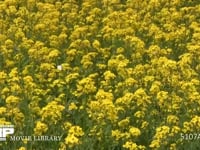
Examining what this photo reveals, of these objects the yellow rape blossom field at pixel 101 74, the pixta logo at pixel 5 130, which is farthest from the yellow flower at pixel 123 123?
the pixta logo at pixel 5 130

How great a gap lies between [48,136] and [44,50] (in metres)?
1.99

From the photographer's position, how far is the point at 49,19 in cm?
912

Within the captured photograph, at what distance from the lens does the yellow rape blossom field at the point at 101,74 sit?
6086 millimetres

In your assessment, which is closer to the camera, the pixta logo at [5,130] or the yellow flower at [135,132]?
the yellow flower at [135,132]

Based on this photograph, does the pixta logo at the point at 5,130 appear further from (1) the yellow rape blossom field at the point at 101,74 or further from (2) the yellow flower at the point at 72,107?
(2) the yellow flower at the point at 72,107

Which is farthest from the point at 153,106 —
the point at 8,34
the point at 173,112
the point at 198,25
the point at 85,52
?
the point at 8,34

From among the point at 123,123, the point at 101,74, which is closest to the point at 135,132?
the point at 123,123

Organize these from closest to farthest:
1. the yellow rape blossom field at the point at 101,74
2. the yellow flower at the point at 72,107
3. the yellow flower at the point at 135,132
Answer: the yellow flower at the point at 135,132, the yellow rape blossom field at the point at 101,74, the yellow flower at the point at 72,107

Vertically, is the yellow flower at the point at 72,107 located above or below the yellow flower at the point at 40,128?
above

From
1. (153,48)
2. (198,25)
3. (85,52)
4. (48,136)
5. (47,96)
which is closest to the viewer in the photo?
(48,136)

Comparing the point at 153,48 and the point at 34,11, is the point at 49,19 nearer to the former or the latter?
the point at 34,11

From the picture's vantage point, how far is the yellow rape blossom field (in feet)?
20.0

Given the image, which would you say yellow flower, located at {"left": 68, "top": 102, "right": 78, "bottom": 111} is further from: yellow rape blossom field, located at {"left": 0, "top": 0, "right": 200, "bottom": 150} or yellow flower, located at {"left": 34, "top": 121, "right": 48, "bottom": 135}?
yellow flower, located at {"left": 34, "top": 121, "right": 48, "bottom": 135}

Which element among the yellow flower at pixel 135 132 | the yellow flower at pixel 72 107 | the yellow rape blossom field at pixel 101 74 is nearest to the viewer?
the yellow flower at pixel 135 132
